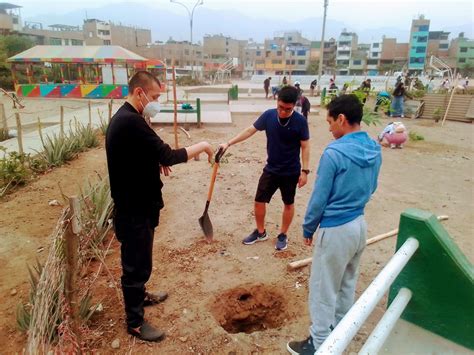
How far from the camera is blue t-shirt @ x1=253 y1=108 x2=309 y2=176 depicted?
3.29m

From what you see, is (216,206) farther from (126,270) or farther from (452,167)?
(452,167)

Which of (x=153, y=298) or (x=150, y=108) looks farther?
(x=153, y=298)

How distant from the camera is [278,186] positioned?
11.6ft

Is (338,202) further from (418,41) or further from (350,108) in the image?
(418,41)

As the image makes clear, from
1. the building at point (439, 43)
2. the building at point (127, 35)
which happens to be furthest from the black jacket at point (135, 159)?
the building at point (439, 43)

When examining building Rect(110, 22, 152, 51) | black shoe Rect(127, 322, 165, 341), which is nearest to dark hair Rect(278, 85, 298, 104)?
black shoe Rect(127, 322, 165, 341)

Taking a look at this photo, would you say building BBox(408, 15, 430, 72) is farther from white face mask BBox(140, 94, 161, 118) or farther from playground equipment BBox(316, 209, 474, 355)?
playground equipment BBox(316, 209, 474, 355)

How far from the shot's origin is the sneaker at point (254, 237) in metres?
3.84

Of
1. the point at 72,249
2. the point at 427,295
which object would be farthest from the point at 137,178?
the point at 427,295

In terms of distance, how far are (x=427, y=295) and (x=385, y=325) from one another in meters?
0.42

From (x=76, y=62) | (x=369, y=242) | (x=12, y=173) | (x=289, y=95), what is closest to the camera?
(x=289, y=95)

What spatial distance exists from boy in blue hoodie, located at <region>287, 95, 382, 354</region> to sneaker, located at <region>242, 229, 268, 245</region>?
168 cm

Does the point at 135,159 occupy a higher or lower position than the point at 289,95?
lower

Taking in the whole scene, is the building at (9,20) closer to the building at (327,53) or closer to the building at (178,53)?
the building at (178,53)
